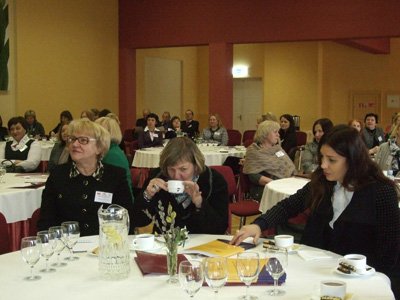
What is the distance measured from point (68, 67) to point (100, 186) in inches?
425

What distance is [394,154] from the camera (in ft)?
19.2

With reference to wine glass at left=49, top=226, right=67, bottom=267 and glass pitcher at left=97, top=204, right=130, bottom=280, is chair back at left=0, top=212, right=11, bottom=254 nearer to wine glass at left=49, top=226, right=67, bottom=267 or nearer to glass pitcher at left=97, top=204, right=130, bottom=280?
wine glass at left=49, top=226, right=67, bottom=267

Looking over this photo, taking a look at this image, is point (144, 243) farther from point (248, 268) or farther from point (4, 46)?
point (4, 46)

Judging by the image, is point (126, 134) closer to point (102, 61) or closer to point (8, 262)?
point (102, 61)

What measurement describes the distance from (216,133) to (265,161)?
224 inches

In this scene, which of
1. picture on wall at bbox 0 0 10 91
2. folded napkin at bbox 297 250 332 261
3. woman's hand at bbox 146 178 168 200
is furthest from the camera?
picture on wall at bbox 0 0 10 91

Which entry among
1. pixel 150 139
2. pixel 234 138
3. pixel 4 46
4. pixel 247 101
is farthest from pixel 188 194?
pixel 247 101

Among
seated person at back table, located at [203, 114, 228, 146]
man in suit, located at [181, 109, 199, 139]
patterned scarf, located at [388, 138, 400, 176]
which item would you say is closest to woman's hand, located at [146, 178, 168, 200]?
patterned scarf, located at [388, 138, 400, 176]

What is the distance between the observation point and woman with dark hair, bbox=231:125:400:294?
3020 millimetres

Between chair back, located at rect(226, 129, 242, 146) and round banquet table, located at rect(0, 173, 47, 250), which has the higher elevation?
chair back, located at rect(226, 129, 242, 146)

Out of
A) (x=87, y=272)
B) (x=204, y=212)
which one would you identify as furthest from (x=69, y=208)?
(x=87, y=272)

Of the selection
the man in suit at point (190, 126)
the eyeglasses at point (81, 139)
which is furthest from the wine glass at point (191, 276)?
the man in suit at point (190, 126)

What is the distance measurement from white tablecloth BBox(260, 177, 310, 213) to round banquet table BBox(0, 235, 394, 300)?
222 cm

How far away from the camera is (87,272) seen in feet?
8.29
